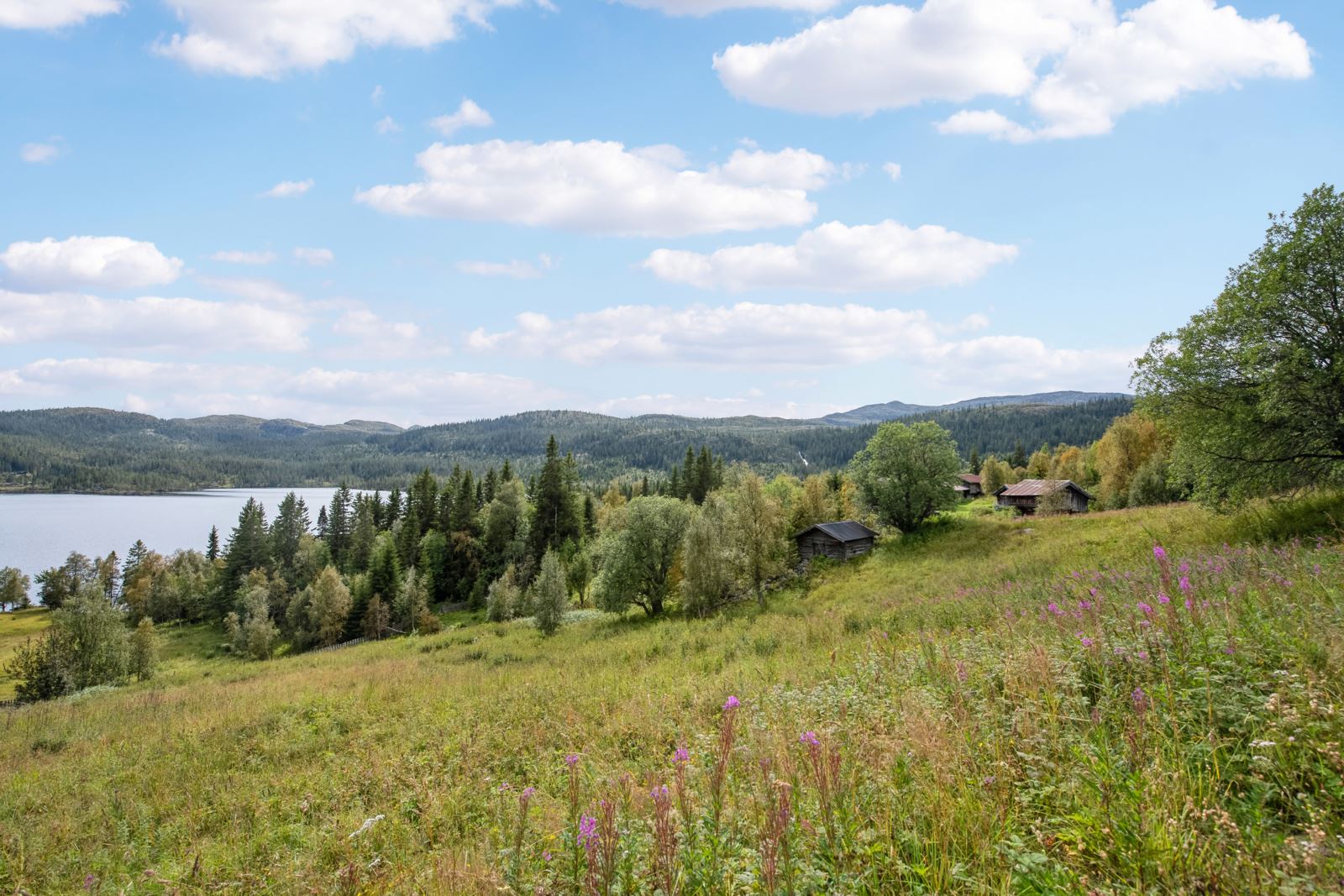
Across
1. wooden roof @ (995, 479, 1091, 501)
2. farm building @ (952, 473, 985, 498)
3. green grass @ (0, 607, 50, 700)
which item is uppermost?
wooden roof @ (995, 479, 1091, 501)

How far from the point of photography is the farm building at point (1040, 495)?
5334cm

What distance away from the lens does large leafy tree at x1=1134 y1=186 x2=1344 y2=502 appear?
15078 millimetres

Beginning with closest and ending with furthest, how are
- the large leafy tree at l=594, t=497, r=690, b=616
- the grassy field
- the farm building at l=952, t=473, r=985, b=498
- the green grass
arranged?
the grassy field
the large leafy tree at l=594, t=497, r=690, b=616
the green grass
the farm building at l=952, t=473, r=985, b=498

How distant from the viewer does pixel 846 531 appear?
42.0 metres

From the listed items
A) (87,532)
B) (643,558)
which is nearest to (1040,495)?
(643,558)

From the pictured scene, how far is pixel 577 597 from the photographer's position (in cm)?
5647

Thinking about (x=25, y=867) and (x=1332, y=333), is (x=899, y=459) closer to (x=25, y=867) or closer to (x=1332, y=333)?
(x=1332, y=333)

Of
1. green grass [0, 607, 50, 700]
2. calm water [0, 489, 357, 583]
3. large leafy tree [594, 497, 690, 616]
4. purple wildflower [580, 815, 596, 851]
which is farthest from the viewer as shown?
calm water [0, 489, 357, 583]

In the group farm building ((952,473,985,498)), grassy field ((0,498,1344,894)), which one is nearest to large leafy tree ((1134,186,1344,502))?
grassy field ((0,498,1344,894))

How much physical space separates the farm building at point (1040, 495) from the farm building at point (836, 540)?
21.1 meters

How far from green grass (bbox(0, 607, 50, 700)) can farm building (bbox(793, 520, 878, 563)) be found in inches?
2195

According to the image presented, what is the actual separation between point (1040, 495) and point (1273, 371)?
4319 cm

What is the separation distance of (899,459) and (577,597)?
110 ft

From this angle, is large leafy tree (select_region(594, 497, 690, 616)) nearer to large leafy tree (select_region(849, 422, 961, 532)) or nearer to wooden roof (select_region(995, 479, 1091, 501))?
large leafy tree (select_region(849, 422, 961, 532))
